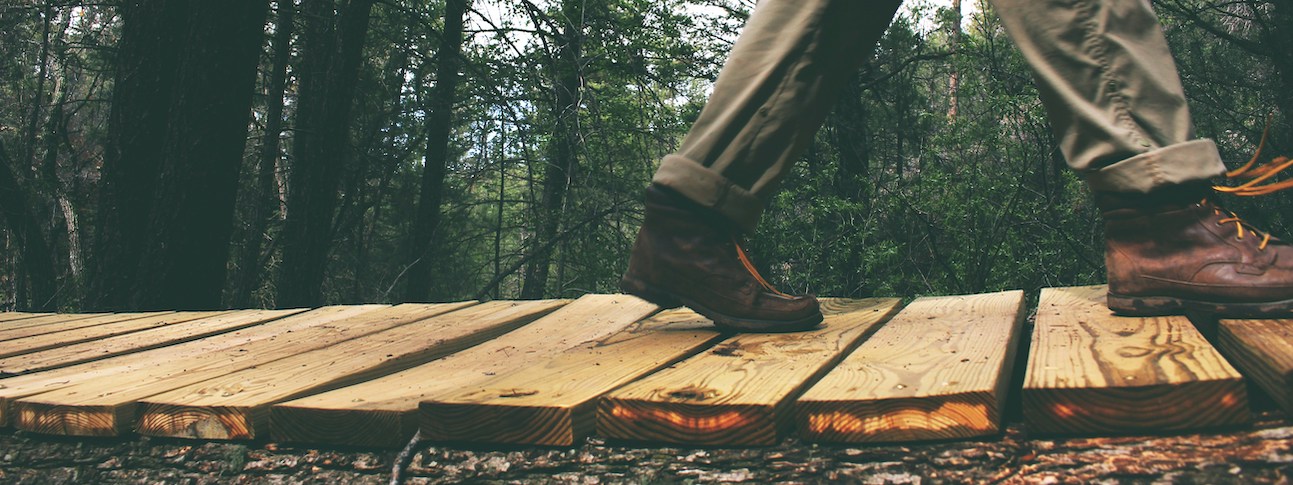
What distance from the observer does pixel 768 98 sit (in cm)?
189

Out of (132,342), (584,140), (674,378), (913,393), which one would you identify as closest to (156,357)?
(132,342)

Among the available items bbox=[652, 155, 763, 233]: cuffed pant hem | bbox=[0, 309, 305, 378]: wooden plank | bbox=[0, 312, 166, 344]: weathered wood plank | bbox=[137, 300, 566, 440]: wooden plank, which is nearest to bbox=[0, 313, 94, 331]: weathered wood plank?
bbox=[0, 312, 166, 344]: weathered wood plank

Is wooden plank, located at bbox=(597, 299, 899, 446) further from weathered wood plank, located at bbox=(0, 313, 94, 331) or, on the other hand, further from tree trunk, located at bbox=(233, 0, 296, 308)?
tree trunk, located at bbox=(233, 0, 296, 308)

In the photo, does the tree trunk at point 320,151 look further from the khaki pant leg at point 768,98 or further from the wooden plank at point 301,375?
the khaki pant leg at point 768,98

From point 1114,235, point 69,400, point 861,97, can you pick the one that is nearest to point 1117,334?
point 1114,235

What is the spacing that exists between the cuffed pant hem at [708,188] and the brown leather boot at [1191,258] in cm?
67

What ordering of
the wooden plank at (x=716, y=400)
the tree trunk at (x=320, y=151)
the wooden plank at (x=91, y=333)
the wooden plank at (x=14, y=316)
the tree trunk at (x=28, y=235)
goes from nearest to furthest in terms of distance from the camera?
1. the wooden plank at (x=716, y=400)
2. the wooden plank at (x=91, y=333)
3. the wooden plank at (x=14, y=316)
4. the tree trunk at (x=320, y=151)
5. the tree trunk at (x=28, y=235)

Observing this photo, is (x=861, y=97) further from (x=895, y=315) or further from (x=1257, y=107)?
(x=895, y=315)

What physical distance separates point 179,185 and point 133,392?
2.63m

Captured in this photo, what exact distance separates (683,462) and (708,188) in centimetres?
80

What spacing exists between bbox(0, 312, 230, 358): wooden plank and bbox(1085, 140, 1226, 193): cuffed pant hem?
2.59m

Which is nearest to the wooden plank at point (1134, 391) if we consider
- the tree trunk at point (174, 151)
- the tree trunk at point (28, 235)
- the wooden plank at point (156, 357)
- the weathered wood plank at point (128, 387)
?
the weathered wood plank at point (128, 387)

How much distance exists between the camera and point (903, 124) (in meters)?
7.82

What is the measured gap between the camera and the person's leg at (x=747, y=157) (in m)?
1.89
